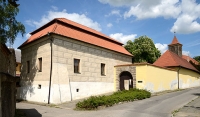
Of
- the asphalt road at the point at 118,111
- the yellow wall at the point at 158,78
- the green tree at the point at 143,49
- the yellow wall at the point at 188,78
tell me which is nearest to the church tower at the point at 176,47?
the green tree at the point at 143,49

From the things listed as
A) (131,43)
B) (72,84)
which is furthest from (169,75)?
(131,43)

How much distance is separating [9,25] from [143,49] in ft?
105

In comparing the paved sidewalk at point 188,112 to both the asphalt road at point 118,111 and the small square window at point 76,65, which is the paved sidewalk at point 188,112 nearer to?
the asphalt road at point 118,111

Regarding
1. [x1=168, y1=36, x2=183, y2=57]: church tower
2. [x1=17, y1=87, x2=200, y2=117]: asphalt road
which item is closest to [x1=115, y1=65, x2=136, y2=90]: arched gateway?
[x1=17, y1=87, x2=200, y2=117]: asphalt road

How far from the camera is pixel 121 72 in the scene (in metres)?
22.3

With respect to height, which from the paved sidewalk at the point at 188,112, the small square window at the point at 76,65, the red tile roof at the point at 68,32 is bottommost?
the paved sidewalk at the point at 188,112

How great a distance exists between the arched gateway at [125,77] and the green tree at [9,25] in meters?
11.1

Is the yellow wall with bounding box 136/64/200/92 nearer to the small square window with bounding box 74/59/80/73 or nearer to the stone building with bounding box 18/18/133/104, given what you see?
the stone building with bounding box 18/18/133/104

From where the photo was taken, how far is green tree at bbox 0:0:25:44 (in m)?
15.8

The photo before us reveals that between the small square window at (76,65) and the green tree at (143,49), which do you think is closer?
the small square window at (76,65)

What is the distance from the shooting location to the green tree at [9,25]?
1578 cm

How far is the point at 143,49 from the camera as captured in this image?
43.3 m

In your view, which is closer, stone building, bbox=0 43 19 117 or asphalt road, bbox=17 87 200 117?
stone building, bbox=0 43 19 117

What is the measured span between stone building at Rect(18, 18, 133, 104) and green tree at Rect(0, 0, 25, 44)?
6.16 feet
